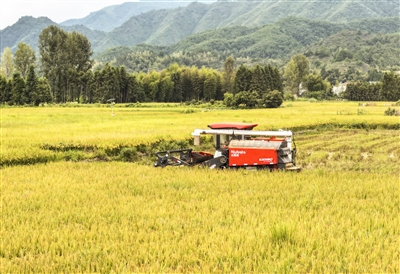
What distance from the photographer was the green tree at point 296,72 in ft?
391

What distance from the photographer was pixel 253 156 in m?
10.7

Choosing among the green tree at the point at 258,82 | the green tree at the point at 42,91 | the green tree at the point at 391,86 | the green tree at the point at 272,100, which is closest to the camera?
the green tree at the point at 42,91

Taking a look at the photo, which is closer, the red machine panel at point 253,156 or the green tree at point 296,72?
the red machine panel at point 253,156

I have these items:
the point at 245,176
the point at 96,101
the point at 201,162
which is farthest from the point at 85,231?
the point at 96,101

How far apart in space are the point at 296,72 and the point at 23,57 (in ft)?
272

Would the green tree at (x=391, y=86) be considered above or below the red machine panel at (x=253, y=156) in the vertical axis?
above

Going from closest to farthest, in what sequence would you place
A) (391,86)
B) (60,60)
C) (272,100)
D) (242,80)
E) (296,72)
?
(272,100), (242,80), (60,60), (391,86), (296,72)

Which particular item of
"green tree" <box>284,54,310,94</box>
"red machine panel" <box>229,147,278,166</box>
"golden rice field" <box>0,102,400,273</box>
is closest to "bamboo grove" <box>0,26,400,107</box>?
"green tree" <box>284,54,310,94</box>

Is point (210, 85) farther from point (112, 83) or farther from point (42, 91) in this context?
point (42, 91)

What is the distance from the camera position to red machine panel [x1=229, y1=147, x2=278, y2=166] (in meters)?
10.5

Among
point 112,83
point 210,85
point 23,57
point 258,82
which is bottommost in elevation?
point 112,83

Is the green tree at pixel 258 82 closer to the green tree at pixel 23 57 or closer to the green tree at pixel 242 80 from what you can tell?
the green tree at pixel 242 80

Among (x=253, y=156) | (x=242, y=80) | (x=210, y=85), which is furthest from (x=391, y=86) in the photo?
(x=253, y=156)

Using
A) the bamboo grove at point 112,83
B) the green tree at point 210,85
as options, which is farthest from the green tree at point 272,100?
the green tree at point 210,85
